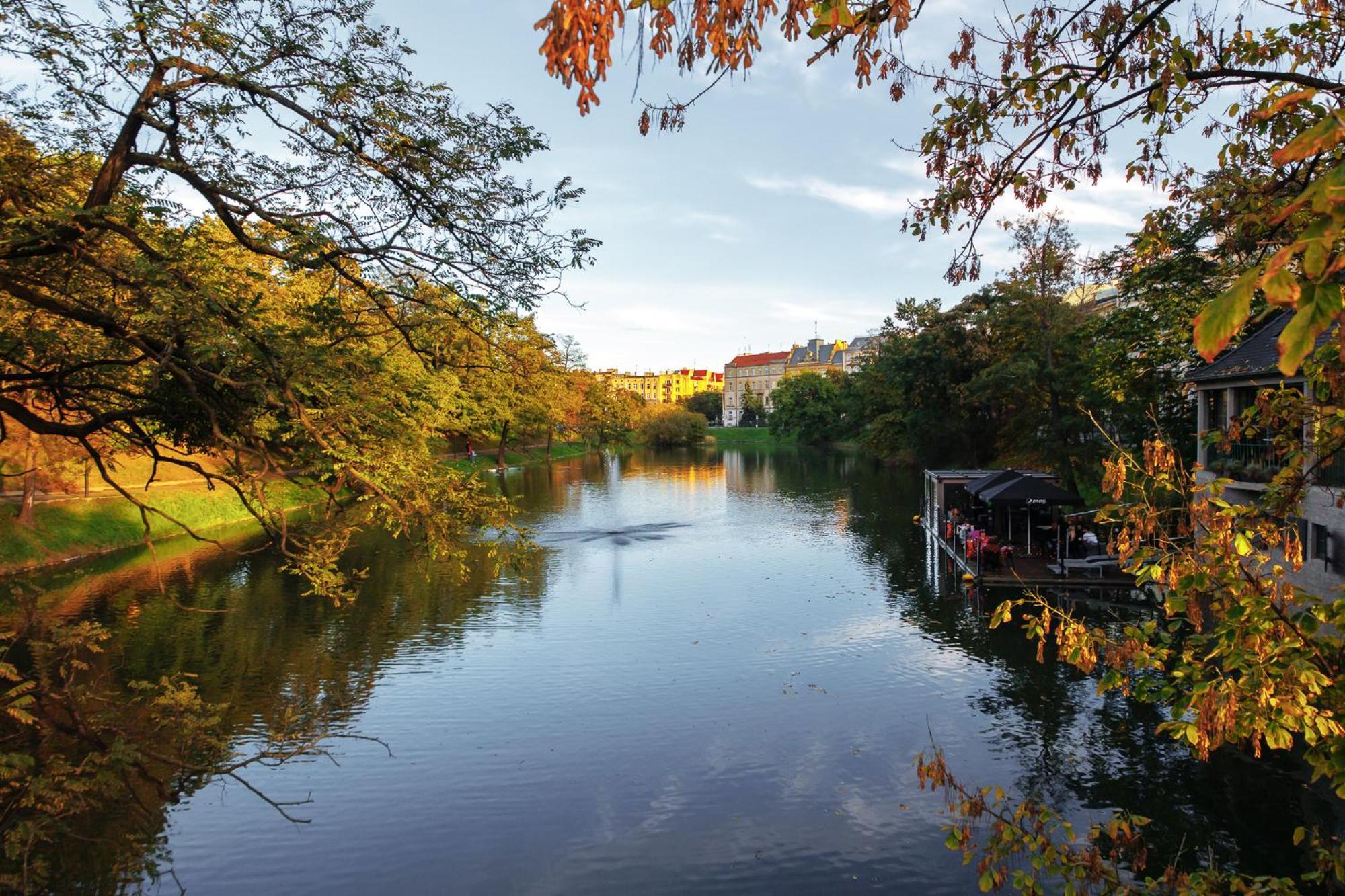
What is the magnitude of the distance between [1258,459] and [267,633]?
71.0 feet

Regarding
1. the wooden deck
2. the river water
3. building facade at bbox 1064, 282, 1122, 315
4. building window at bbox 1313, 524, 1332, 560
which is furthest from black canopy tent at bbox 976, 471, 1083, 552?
building facade at bbox 1064, 282, 1122, 315

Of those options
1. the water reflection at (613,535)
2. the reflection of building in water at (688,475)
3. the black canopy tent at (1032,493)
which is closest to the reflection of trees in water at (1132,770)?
the black canopy tent at (1032,493)

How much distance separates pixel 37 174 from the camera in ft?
28.5

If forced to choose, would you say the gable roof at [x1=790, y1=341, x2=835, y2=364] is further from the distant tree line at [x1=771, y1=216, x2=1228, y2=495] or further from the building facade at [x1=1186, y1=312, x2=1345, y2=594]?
the building facade at [x1=1186, y1=312, x2=1345, y2=594]

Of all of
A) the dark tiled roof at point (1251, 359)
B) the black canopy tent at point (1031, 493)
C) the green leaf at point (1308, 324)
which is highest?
the dark tiled roof at point (1251, 359)

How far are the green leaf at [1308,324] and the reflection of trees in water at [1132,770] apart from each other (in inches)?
329

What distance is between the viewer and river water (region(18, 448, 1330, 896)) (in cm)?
983

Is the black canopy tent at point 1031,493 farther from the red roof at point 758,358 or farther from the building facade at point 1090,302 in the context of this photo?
the red roof at point 758,358

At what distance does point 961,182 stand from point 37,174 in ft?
30.4

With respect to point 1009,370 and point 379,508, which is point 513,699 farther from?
point 1009,370

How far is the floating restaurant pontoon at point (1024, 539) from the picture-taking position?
22125mm

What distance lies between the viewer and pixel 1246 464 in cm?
1706

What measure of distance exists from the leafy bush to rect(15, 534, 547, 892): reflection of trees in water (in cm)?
8076

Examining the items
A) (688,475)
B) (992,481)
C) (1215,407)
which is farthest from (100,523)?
(688,475)
